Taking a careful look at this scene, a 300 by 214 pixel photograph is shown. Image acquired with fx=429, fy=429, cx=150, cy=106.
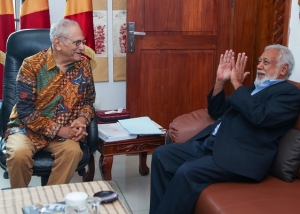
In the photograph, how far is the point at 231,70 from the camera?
2.50 m

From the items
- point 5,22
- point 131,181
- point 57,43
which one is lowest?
point 131,181

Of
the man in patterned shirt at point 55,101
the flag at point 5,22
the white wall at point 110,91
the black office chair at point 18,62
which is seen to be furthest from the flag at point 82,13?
the man in patterned shirt at point 55,101

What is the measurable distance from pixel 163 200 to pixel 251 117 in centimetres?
61

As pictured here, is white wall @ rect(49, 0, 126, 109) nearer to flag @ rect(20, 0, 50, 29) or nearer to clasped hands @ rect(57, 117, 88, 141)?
flag @ rect(20, 0, 50, 29)

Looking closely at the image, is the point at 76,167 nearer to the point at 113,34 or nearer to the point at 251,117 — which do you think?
the point at 251,117

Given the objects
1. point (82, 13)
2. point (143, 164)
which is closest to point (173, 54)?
point (82, 13)

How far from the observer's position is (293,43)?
297cm

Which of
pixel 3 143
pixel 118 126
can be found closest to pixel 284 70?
pixel 118 126

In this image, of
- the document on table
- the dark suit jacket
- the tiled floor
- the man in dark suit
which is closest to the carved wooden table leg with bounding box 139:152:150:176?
the tiled floor

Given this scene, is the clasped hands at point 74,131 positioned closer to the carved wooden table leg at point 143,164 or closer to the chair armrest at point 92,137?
the chair armrest at point 92,137

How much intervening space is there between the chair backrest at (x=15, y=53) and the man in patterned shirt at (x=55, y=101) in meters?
0.12

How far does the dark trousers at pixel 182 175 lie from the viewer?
207 cm

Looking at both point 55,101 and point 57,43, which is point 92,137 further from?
point 57,43

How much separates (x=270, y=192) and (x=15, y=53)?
1.69m
